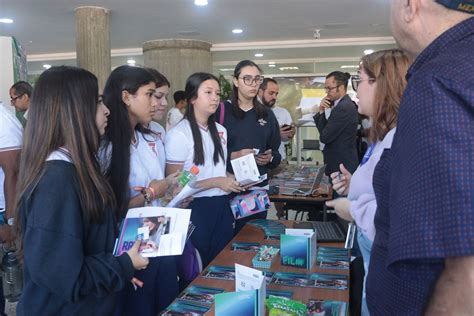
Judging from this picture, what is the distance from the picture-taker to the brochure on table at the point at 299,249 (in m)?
1.76

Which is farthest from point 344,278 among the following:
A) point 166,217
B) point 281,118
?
point 281,118

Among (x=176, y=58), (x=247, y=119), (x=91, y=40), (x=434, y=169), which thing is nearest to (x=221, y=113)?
(x=247, y=119)

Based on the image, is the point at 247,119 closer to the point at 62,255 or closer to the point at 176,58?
Answer: the point at 62,255

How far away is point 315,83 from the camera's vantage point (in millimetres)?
8852

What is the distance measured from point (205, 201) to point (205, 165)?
204 mm

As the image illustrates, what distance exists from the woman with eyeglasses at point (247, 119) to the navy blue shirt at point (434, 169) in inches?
80.8

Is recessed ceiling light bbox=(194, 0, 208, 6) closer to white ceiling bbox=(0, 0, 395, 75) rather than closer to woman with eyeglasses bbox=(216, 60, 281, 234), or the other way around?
white ceiling bbox=(0, 0, 395, 75)

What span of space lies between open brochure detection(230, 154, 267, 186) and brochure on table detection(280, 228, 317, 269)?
68 cm

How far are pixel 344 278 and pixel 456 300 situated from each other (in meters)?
1.06

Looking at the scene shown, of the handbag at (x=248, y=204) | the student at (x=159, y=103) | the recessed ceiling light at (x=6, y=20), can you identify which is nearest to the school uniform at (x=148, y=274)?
the student at (x=159, y=103)

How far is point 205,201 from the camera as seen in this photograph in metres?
2.47

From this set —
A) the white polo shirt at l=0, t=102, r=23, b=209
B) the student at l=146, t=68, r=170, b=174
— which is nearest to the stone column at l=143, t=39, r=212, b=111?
the white polo shirt at l=0, t=102, r=23, b=209

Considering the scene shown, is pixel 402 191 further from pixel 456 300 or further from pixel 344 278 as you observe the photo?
pixel 344 278

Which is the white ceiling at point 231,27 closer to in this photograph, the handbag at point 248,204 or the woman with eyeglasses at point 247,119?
the woman with eyeglasses at point 247,119
